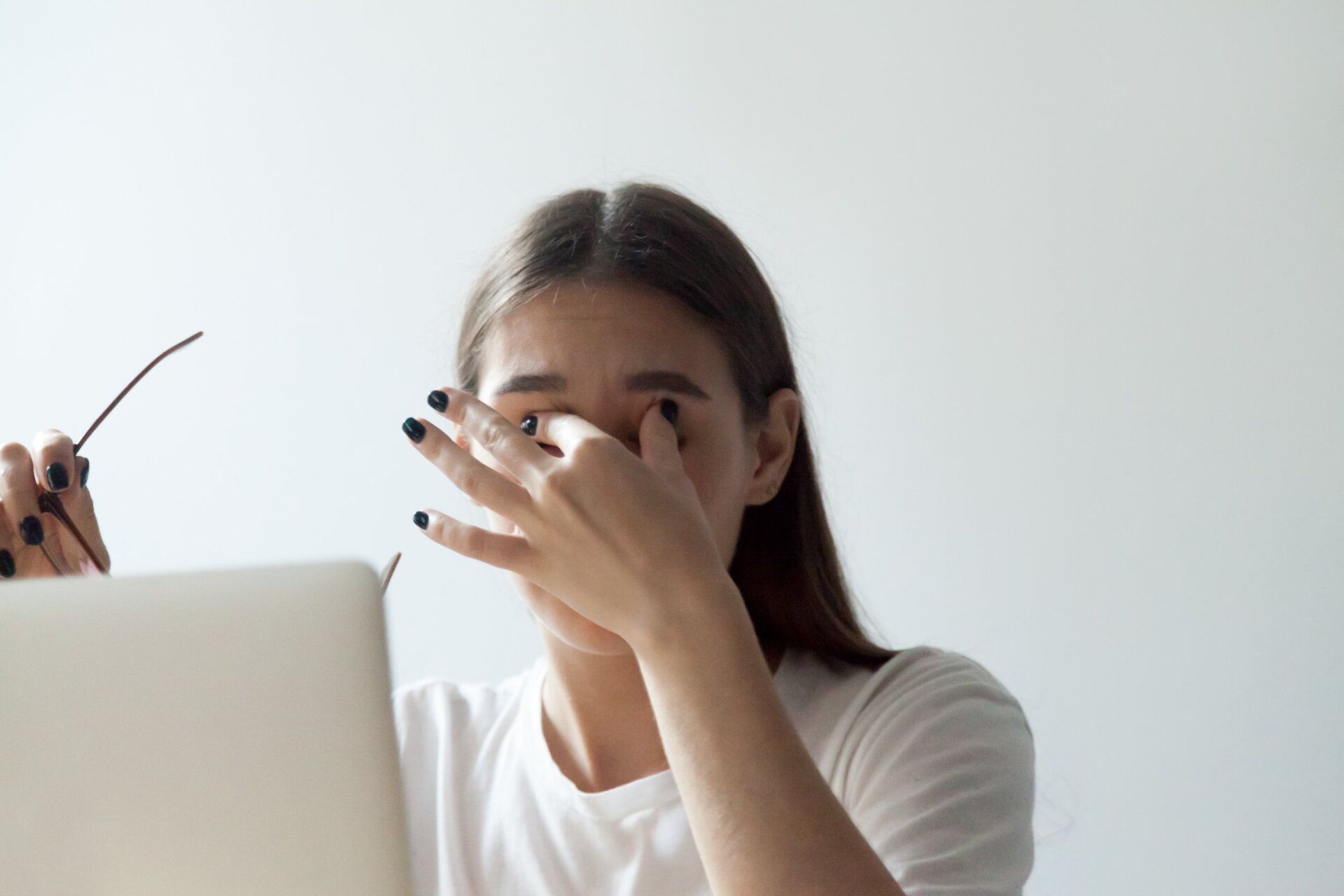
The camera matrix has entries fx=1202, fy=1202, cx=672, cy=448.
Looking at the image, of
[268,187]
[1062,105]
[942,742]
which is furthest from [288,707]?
[268,187]

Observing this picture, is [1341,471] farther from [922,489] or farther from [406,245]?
[406,245]

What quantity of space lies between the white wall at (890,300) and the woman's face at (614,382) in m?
0.72

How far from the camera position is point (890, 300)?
1822mm

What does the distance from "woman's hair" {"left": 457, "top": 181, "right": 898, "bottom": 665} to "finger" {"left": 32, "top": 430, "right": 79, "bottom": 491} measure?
0.35 m

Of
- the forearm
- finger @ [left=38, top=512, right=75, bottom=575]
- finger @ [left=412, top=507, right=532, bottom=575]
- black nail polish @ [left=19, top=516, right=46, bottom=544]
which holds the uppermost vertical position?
finger @ [left=412, top=507, right=532, bottom=575]

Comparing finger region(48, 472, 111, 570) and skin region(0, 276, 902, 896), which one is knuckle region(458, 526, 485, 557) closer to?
skin region(0, 276, 902, 896)

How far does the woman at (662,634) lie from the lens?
76 centimetres

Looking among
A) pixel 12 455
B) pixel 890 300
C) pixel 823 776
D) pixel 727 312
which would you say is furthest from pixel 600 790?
pixel 890 300

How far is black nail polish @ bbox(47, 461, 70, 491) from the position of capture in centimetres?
87

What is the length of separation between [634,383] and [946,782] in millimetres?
388

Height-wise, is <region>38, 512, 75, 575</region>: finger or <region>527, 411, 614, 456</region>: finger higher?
<region>527, 411, 614, 456</region>: finger

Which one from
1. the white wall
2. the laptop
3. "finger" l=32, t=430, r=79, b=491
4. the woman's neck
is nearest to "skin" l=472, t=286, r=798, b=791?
the woman's neck

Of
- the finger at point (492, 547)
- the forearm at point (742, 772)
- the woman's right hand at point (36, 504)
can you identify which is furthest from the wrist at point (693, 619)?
the woman's right hand at point (36, 504)

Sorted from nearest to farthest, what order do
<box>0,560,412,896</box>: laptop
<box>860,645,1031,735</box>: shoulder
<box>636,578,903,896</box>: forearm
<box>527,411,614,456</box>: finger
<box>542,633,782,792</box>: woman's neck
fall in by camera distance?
<box>0,560,412,896</box>: laptop < <box>636,578,903,896</box>: forearm < <box>527,411,614,456</box>: finger < <box>860,645,1031,735</box>: shoulder < <box>542,633,782,792</box>: woman's neck
